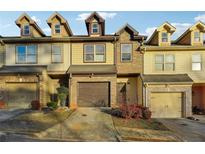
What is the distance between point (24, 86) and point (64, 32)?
7.01m

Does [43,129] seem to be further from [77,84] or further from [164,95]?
[164,95]

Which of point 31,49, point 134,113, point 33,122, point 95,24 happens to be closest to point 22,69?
point 31,49

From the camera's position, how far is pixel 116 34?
18.8 metres

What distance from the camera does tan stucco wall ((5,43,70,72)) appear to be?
746 inches

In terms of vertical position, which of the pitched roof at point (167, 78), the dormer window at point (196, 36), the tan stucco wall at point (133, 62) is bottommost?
the pitched roof at point (167, 78)

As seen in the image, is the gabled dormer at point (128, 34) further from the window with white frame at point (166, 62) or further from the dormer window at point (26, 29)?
the dormer window at point (26, 29)

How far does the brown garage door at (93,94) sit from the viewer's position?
18594mm

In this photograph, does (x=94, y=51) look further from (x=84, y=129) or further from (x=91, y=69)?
(x=84, y=129)

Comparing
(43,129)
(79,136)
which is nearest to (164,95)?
(79,136)

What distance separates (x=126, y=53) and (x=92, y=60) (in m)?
3.62

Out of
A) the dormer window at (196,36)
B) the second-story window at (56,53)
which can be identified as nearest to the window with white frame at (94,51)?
the second-story window at (56,53)

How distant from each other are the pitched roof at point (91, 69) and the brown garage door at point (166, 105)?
15.8 feet

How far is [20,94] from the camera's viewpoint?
60.0ft

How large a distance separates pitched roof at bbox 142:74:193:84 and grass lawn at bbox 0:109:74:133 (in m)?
8.57
